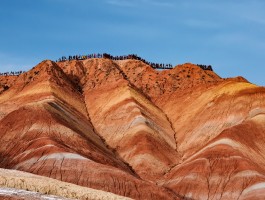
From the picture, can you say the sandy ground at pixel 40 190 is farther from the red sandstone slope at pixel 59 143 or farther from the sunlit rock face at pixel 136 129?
the red sandstone slope at pixel 59 143

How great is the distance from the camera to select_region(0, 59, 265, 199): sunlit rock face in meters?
102

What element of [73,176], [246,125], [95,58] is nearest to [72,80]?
[95,58]

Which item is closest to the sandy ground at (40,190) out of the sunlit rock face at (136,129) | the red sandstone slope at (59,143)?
the sunlit rock face at (136,129)

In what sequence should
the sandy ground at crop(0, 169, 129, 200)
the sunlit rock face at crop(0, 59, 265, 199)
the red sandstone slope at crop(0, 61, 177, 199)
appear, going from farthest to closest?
the sunlit rock face at crop(0, 59, 265, 199), the red sandstone slope at crop(0, 61, 177, 199), the sandy ground at crop(0, 169, 129, 200)

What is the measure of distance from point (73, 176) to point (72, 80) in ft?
237

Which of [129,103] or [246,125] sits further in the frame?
[129,103]

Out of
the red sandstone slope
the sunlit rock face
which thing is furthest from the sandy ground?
the red sandstone slope

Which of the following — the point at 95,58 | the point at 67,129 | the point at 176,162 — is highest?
the point at 95,58

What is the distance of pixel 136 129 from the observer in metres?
131

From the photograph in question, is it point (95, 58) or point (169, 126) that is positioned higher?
point (95, 58)

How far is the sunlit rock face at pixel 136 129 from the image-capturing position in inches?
3996

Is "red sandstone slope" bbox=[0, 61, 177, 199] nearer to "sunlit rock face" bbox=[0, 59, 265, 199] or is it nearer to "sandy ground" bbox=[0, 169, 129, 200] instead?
"sunlit rock face" bbox=[0, 59, 265, 199]

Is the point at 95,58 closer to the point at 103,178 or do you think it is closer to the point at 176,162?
the point at 176,162

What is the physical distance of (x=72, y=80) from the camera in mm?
166750
